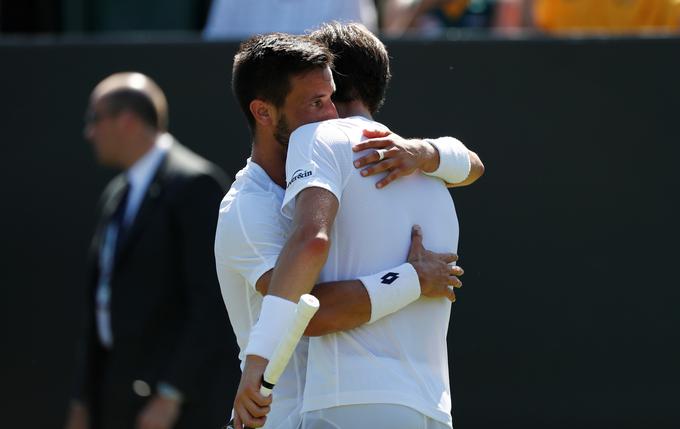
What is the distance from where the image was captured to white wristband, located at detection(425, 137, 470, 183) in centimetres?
305

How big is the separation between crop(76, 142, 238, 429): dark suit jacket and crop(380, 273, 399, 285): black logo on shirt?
2363 mm

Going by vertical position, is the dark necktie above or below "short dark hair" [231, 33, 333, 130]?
above

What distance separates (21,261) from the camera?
21.2 ft

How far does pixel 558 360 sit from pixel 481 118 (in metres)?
1.21

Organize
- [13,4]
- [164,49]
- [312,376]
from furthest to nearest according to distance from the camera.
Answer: [13,4] → [164,49] → [312,376]

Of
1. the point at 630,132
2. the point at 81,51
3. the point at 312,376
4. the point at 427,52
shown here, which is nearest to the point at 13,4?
the point at 81,51

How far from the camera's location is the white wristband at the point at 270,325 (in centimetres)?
265

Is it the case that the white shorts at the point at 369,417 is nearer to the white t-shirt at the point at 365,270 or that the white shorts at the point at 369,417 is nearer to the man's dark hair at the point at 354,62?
the white t-shirt at the point at 365,270

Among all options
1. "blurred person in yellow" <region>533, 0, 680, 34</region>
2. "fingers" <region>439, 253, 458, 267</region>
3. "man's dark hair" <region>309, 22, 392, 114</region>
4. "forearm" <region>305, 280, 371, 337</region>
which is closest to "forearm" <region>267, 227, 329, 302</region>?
"forearm" <region>305, 280, 371, 337</region>

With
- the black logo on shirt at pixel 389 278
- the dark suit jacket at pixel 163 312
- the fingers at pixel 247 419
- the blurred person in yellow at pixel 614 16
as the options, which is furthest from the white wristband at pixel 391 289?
the blurred person in yellow at pixel 614 16

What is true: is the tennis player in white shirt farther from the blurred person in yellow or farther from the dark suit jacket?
the blurred person in yellow

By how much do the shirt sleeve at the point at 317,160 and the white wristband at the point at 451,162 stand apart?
28cm

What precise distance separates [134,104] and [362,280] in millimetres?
2905

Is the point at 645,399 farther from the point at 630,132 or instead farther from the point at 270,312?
the point at 270,312
